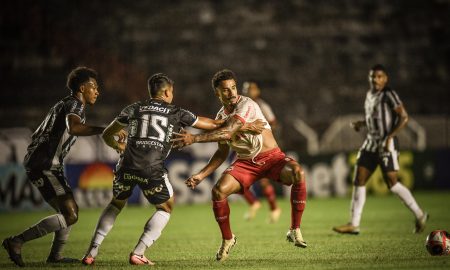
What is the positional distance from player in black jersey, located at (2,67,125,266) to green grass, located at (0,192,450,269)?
38 cm

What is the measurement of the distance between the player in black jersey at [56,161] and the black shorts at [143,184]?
612mm

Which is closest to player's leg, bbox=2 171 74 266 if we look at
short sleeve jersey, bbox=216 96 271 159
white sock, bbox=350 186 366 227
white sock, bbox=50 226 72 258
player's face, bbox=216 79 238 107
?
white sock, bbox=50 226 72 258

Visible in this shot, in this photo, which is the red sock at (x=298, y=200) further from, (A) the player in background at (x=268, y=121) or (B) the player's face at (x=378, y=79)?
(A) the player in background at (x=268, y=121)

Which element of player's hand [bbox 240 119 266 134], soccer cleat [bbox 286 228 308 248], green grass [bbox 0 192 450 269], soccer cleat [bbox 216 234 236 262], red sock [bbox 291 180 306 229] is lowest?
green grass [bbox 0 192 450 269]

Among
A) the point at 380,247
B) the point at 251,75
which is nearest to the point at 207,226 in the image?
the point at 380,247

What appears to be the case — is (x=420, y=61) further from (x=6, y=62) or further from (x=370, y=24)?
(x=6, y=62)

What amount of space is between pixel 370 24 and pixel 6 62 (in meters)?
11.4

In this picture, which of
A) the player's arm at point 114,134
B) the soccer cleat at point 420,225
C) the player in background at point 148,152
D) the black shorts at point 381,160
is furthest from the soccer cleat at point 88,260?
the soccer cleat at point 420,225

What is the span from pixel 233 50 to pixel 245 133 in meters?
16.0

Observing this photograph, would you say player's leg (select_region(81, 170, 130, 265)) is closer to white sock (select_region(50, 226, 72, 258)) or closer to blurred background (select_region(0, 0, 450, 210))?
white sock (select_region(50, 226, 72, 258))

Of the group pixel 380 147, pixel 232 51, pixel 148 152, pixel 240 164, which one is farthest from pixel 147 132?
pixel 232 51

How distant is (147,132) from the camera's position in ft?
25.5

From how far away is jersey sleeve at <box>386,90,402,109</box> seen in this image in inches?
421

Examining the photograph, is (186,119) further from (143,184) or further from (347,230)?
(347,230)
